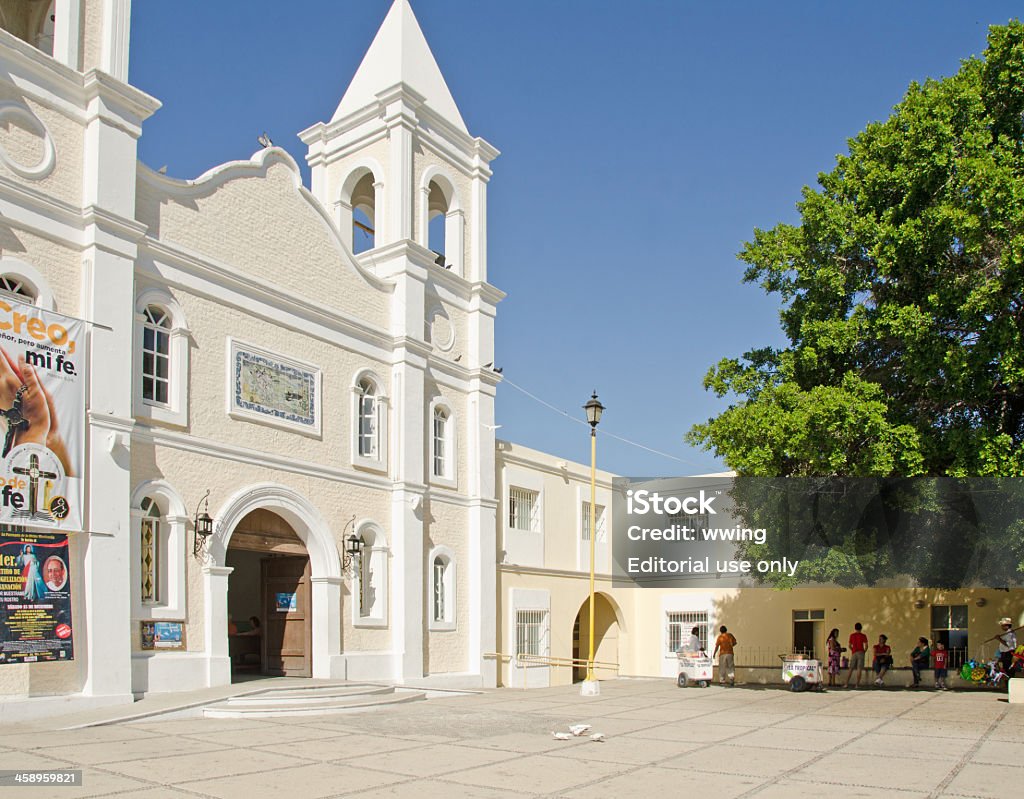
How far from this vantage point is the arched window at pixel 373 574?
18750 mm

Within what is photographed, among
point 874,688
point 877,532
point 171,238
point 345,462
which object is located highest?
point 171,238

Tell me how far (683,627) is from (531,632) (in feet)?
20.2

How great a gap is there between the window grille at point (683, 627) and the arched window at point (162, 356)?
58.3ft

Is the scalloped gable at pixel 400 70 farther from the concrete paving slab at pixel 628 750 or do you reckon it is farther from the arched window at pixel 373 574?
the concrete paving slab at pixel 628 750

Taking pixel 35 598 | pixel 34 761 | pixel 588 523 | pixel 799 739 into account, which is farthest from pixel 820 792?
pixel 588 523

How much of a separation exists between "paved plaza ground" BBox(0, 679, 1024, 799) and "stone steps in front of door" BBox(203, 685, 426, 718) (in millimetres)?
486

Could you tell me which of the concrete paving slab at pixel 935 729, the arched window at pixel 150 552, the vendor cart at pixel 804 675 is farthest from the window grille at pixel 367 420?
the concrete paving slab at pixel 935 729

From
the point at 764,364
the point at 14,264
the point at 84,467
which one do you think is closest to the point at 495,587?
the point at 764,364

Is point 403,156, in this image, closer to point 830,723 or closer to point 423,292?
point 423,292

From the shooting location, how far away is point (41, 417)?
1286 cm

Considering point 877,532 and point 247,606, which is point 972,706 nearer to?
point 877,532

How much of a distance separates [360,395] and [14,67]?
8242 mm

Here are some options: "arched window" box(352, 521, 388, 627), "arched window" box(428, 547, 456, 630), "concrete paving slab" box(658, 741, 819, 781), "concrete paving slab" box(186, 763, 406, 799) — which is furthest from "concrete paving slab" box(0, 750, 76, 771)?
"arched window" box(428, 547, 456, 630)

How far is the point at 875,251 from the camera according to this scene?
18828mm
